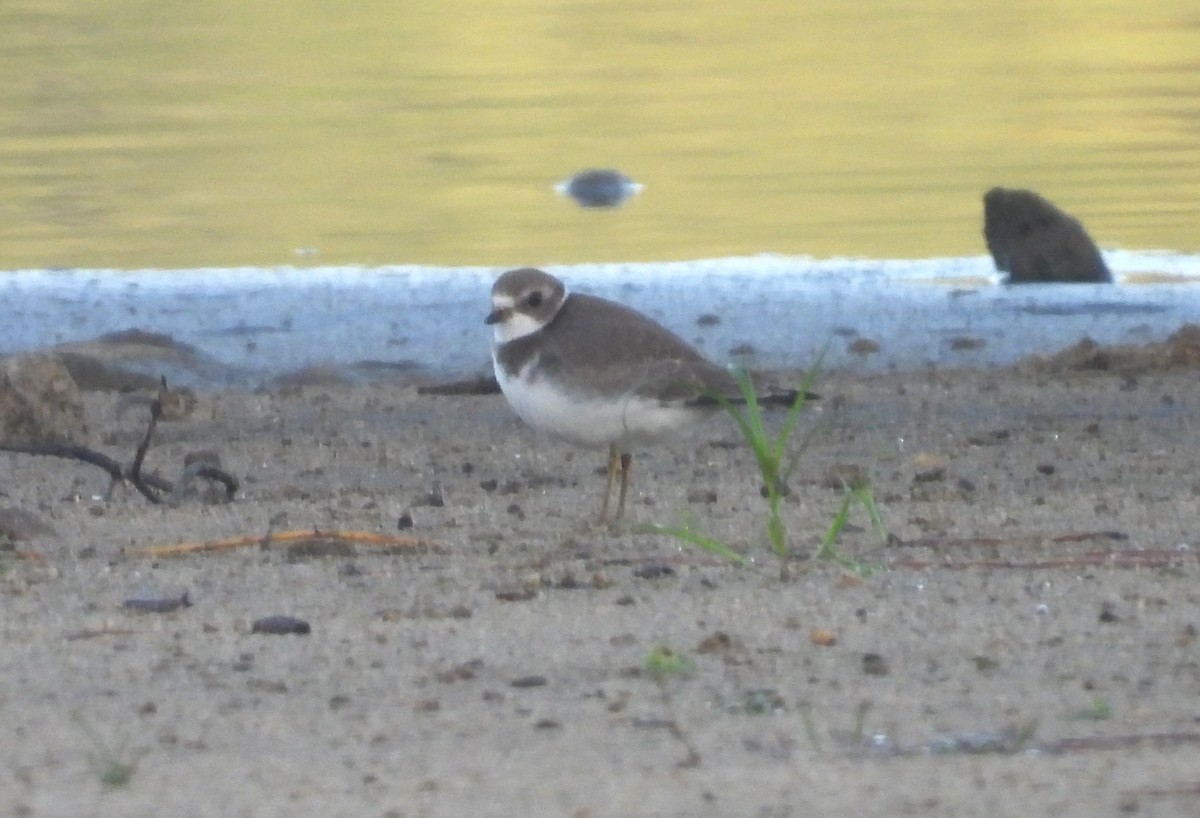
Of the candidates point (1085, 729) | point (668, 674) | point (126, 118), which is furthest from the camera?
point (126, 118)

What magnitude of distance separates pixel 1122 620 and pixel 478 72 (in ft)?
38.4

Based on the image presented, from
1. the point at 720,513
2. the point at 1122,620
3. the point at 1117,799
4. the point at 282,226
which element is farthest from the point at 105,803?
the point at 282,226

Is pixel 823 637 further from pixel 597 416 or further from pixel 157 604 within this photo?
pixel 597 416

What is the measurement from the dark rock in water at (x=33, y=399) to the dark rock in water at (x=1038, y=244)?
4.04 metres

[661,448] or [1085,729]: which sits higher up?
[661,448]

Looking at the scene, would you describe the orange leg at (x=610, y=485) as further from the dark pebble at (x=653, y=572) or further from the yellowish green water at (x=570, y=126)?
the yellowish green water at (x=570, y=126)

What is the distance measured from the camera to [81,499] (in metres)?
5.19

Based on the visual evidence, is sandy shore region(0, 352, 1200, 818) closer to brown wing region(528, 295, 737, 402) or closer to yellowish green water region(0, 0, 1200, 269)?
brown wing region(528, 295, 737, 402)

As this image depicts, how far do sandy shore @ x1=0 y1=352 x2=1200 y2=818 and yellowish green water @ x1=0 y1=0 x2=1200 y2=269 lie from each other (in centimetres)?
426

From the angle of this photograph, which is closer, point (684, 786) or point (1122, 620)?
point (684, 786)

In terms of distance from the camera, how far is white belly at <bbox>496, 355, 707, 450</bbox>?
4840 mm

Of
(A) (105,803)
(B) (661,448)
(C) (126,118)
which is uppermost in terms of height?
(C) (126,118)

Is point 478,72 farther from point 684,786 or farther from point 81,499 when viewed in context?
point 684,786

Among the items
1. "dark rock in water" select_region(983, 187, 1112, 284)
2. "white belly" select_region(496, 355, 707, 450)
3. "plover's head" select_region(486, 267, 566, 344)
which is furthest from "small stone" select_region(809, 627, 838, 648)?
"dark rock in water" select_region(983, 187, 1112, 284)
